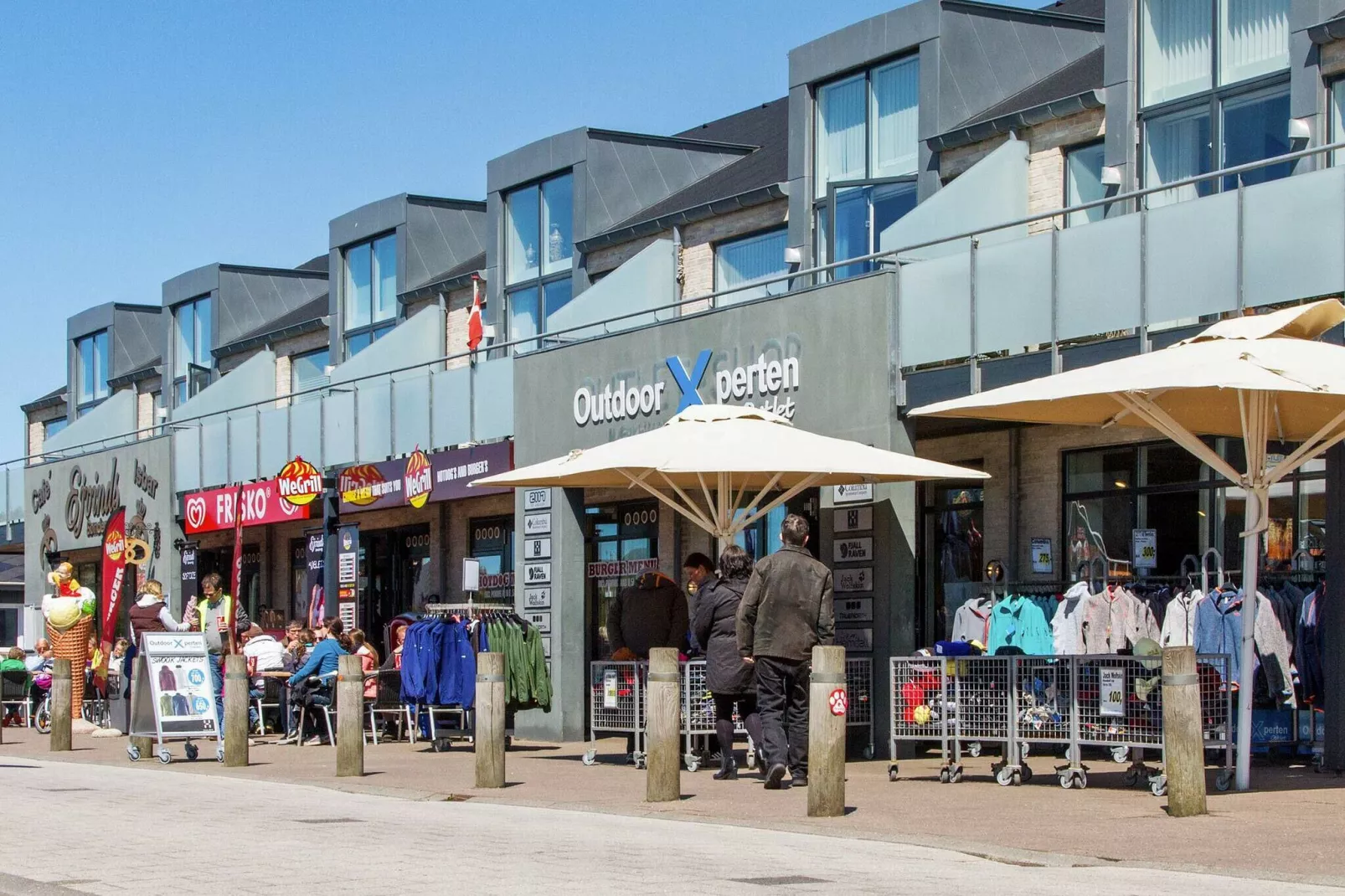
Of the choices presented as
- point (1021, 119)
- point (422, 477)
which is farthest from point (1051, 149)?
point (422, 477)

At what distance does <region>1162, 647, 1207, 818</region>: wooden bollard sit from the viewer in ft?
35.0

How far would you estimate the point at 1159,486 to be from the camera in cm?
1800

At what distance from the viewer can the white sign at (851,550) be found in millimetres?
17281

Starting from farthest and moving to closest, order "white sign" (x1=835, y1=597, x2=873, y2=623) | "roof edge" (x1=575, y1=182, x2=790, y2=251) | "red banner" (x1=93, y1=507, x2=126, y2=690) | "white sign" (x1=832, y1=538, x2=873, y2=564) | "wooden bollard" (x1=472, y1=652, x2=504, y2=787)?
"red banner" (x1=93, y1=507, x2=126, y2=690)
"roof edge" (x1=575, y1=182, x2=790, y2=251)
"white sign" (x1=832, y1=538, x2=873, y2=564)
"white sign" (x1=835, y1=597, x2=873, y2=623)
"wooden bollard" (x1=472, y1=652, x2=504, y2=787)

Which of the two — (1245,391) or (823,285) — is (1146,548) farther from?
(1245,391)

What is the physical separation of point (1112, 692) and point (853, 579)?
4829 mm

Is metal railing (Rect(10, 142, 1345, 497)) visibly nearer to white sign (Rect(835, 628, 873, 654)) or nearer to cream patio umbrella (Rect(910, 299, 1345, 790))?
cream patio umbrella (Rect(910, 299, 1345, 790))

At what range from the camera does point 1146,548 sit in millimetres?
17984

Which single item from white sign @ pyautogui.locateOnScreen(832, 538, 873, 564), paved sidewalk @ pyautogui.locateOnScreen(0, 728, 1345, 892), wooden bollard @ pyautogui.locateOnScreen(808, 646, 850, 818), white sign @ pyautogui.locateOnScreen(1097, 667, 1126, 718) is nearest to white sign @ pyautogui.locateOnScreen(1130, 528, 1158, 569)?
paved sidewalk @ pyautogui.locateOnScreen(0, 728, 1345, 892)

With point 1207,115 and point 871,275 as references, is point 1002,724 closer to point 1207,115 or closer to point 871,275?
point 871,275

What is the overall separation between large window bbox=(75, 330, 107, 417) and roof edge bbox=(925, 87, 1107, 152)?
29.5 m

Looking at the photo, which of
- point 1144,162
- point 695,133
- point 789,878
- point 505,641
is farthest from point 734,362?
point 695,133

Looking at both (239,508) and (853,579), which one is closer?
(853,579)

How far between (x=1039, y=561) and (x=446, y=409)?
29.6ft
